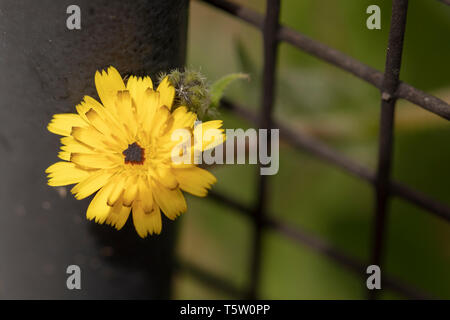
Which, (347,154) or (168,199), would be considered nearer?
(168,199)

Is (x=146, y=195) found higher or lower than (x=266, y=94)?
lower

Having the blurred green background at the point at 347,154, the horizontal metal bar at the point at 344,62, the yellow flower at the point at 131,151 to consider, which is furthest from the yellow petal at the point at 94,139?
the blurred green background at the point at 347,154

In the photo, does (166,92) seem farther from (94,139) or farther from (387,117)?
(387,117)

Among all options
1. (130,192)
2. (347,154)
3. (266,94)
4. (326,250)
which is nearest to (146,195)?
(130,192)

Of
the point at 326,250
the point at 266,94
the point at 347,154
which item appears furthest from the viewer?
the point at 347,154

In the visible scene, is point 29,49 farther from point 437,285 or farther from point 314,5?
point 437,285

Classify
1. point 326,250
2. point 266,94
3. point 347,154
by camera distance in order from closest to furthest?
point 266,94
point 326,250
point 347,154

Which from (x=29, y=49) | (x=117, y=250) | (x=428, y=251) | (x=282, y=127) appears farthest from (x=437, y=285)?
(x=29, y=49)
